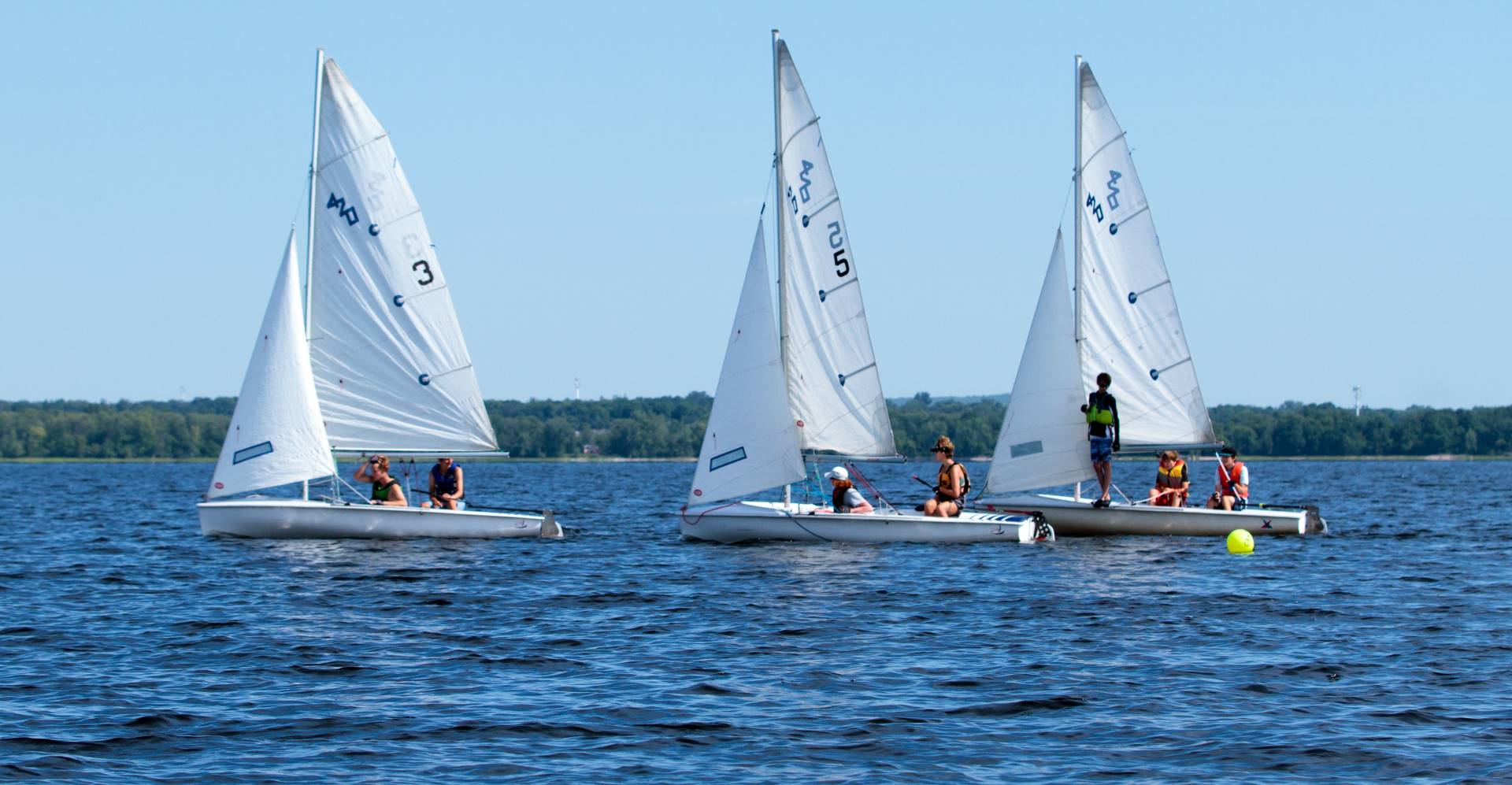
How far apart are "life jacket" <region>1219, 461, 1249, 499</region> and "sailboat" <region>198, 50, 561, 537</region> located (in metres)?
11.7

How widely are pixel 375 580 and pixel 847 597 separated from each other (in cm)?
676

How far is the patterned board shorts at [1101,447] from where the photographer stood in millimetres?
30516

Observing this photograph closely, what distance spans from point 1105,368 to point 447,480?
11633 mm

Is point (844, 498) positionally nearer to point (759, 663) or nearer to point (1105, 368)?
point (1105, 368)

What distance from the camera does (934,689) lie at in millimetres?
15688

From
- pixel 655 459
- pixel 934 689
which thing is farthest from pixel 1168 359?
pixel 655 459

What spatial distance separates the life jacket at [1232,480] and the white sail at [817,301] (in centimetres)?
Result: 607

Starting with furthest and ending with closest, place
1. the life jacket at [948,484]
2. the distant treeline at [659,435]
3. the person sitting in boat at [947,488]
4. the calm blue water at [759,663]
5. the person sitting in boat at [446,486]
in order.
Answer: the distant treeline at [659,435] → the person sitting in boat at [446,486] → the life jacket at [948,484] → the person sitting in boat at [947,488] → the calm blue water at [759,663]

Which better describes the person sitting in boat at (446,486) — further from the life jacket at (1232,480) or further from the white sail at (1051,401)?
the life jacket at (1232,480)

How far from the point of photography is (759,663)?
17.2 meters

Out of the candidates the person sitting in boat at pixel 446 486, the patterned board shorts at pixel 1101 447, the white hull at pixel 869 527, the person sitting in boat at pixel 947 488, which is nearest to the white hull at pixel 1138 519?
the patterned board shorts at pixel 1101 447

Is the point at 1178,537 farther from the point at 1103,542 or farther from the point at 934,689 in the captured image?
the point at 934,689

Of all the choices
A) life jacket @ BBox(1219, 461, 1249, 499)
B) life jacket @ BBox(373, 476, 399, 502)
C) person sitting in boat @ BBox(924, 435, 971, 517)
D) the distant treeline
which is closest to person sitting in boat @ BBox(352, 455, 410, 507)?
life jacket @ BBox(373, 476, 399, 502)

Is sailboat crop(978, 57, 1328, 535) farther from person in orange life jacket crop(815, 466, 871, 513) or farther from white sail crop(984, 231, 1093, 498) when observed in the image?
person in orange life jacket crop(815, 466, 871, 513)
